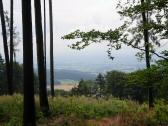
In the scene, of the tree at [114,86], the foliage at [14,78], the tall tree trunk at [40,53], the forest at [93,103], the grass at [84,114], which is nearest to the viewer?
the forest at [93,103]

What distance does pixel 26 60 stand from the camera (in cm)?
1595

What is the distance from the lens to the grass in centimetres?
1758

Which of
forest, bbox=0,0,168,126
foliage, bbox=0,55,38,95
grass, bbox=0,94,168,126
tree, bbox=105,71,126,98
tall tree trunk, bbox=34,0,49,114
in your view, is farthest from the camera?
tree, bbox=105,71,126,98

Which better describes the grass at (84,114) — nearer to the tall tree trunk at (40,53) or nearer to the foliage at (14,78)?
the tall tree trunk at (40,53)

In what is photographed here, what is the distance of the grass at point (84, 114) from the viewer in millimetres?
17578

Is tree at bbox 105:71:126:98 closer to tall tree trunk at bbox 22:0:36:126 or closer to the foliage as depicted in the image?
the foliage

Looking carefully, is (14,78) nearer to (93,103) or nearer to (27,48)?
(93,103)

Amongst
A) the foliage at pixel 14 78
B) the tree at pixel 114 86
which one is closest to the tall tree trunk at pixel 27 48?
the foliage at pixel 14 78

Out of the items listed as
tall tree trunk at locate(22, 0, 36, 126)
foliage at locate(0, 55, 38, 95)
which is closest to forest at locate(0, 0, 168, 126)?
tall tree trunk at locate(22, 0, 36, 126)

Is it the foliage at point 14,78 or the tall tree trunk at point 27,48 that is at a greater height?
the tall tree trunk at point 27,48

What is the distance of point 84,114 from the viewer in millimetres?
21141

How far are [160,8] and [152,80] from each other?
5.91ft

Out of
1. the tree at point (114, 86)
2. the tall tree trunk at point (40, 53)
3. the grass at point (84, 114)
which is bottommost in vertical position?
the tree at point (114, 86)

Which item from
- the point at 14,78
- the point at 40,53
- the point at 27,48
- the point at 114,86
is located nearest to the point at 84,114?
the point at 40,53
